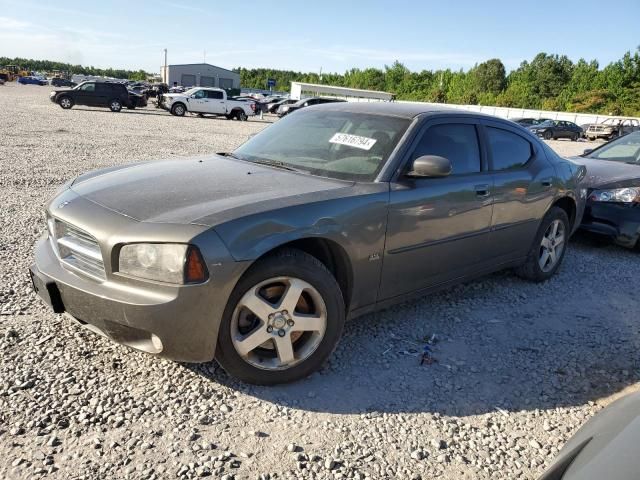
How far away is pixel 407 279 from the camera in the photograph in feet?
11.6

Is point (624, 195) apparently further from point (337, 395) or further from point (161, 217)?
point (161, 217)

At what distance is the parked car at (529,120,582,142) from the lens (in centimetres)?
3616

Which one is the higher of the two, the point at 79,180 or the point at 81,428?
the point at 79,180

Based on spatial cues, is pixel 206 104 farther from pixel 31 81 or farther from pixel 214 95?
pixel 31 81

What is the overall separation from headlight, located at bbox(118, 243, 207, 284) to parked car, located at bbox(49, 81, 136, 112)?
95.0ft

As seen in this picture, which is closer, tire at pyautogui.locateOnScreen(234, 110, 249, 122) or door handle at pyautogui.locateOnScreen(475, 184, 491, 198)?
door handle at pyautogui.locateOnScreen(475, 184, 491, 198)

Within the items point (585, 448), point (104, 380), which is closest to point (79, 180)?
point (104, 380)

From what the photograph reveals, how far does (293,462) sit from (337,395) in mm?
612

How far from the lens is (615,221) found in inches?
243

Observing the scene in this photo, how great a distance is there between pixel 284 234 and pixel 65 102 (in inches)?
1151

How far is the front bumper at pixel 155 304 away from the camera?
253 cm

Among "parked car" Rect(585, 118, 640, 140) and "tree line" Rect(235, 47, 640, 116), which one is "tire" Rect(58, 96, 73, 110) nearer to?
"parked car" Rect(585, 118, 640, 140)

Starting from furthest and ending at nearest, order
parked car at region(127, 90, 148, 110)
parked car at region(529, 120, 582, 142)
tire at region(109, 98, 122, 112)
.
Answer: parked car at region(529, 120, 582, 142)
parked car at region(127, 90, 148, 110)
tire at region(109, 98, 122, 112)

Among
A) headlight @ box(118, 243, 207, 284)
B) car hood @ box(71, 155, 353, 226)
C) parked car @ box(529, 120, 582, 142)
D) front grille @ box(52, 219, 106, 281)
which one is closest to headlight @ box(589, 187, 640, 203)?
car hood @ box(71, 155, 353, 226)
